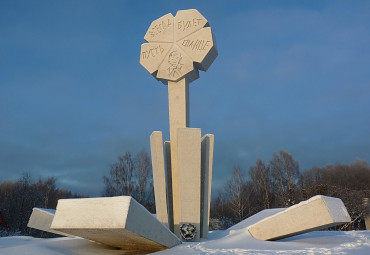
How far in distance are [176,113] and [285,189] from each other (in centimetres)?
2164

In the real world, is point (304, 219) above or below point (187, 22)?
below

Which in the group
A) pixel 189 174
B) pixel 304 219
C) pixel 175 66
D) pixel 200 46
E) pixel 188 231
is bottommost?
pixel 188 231

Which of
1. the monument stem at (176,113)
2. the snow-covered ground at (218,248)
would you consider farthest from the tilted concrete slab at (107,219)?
the monument stem at (176,113)

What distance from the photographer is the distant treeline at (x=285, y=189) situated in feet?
61.7

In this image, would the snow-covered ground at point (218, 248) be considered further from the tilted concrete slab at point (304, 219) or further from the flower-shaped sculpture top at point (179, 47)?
the flower-shaped sculpture top at point (179, 47)

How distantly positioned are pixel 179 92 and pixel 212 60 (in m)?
1.41

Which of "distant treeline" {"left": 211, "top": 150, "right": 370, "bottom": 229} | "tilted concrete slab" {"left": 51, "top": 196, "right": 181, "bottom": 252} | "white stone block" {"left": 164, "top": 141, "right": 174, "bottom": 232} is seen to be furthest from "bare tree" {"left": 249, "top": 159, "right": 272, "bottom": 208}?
"tilted concrete slab" {"left": 51, "top": 196, "right": 181, "bottom": 252}

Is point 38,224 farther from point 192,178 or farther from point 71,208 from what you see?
point 192,178

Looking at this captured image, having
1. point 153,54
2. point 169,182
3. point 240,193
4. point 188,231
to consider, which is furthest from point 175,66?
point 240,193

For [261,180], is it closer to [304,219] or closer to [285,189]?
[285,189]

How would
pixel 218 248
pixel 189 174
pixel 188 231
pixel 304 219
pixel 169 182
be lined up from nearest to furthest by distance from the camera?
pixel 218 248 < pixel 304 219 < pixel 188 231 < pixel 189 174 < pixel 169 182

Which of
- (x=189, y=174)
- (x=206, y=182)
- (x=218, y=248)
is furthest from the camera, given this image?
(x=206, y=182)

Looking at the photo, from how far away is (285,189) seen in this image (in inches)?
1099

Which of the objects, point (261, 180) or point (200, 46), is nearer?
point (200, 46)
